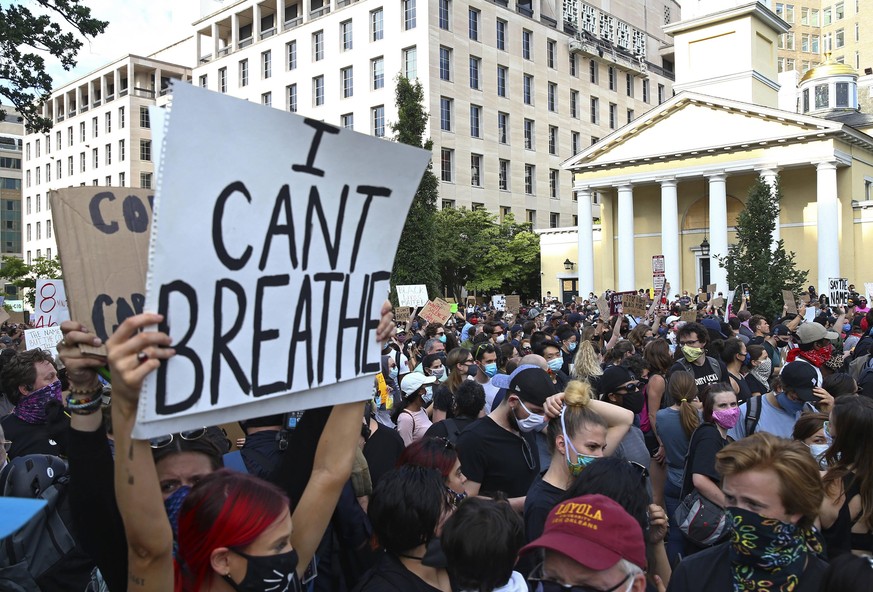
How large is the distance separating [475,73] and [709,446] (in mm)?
51318

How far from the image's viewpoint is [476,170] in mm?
53375

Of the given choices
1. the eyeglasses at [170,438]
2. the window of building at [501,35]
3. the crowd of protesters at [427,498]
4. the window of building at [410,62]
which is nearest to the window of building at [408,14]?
the window of building at [410,62]

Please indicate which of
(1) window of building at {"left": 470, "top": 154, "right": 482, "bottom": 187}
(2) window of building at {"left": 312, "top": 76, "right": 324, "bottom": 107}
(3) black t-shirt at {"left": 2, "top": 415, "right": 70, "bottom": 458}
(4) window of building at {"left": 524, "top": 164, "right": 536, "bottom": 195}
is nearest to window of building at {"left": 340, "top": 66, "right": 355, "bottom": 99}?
(2) window of building at {"left": 312, "top": 76, "right": 324, "bottom": 107}

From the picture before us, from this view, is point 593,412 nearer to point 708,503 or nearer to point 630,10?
point 708,503

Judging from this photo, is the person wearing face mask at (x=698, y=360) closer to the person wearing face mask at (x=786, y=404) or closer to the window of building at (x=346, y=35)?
the person wearing face mask at (x=786, y=404)

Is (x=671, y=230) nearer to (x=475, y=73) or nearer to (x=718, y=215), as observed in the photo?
(x=718, y=215)

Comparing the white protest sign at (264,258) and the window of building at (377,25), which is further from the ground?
the window of building at (377,25)

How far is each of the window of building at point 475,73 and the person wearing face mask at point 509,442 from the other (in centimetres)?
5025

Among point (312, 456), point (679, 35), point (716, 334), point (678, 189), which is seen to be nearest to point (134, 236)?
point (312, 456)

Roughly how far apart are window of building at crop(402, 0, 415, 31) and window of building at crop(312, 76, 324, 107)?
882 cm

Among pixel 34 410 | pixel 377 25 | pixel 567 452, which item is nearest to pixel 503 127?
pixel 377 25

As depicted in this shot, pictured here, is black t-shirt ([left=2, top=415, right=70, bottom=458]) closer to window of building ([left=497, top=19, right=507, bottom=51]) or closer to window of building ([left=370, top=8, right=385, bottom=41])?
window of building ([left=370, top=8, right=385, bottom=41])

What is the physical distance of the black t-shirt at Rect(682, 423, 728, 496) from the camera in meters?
4.41

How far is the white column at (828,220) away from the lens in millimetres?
→ 37781
